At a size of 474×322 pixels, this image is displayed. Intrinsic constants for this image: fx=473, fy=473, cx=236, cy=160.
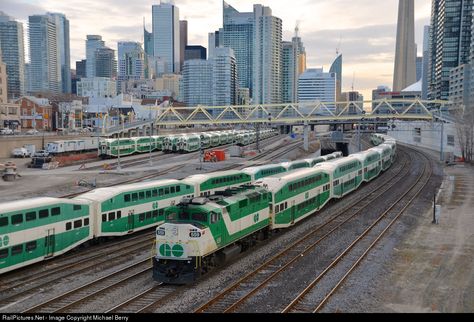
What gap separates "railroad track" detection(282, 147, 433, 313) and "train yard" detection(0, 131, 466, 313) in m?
0.05

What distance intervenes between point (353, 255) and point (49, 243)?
17.8m

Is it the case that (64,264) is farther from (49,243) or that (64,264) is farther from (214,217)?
(214,217)

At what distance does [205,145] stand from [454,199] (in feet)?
232

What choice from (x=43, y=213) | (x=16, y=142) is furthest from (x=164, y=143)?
(x=43, y=213)

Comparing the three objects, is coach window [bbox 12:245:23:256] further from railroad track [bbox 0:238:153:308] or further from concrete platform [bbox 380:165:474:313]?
concrete platform [bbox 380:165:474:313]

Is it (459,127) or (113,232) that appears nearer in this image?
(113,232)

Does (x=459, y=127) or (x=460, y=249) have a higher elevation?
(x=459, y=127)

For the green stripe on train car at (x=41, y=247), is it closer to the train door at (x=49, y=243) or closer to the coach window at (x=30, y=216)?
the train door at (x=49, y=243)

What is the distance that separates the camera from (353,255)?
2836 centimetres

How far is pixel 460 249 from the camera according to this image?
2952 cm

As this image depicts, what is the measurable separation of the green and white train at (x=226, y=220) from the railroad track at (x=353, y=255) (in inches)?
198

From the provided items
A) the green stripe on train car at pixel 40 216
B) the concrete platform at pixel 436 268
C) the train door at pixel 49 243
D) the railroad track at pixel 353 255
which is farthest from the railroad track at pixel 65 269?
the concrete platform at pixel 436 268
